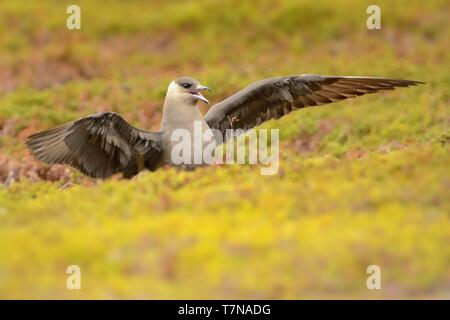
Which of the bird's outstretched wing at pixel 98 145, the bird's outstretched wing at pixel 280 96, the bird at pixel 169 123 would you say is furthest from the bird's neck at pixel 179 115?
the bird's outstretched wing at pixel 280 96

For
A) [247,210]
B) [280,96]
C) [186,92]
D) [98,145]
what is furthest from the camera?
[280,96]

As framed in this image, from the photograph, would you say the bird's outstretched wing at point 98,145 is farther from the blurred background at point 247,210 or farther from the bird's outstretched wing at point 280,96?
the bird's outstretched wing at point 280,96

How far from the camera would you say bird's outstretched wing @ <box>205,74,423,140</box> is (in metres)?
11.9

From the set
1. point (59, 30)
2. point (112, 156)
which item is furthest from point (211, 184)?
point (59, 30)

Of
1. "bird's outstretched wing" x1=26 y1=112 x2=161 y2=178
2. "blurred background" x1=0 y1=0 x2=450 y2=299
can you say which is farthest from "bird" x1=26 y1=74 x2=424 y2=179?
"blurred background" x1=0 y1=0 x2=450 y2=299

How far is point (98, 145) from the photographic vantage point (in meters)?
10.7

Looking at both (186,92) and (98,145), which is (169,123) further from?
(98,145)

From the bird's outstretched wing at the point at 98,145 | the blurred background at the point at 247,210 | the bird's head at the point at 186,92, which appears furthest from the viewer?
the bird's head at the point at 186,92

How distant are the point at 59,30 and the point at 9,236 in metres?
15.4

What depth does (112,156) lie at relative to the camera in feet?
35.8

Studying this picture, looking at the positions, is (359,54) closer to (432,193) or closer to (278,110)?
(278,110)

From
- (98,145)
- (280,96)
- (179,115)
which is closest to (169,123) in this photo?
(179,115)

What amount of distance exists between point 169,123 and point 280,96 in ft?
5.37

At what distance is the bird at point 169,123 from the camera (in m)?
10.5
